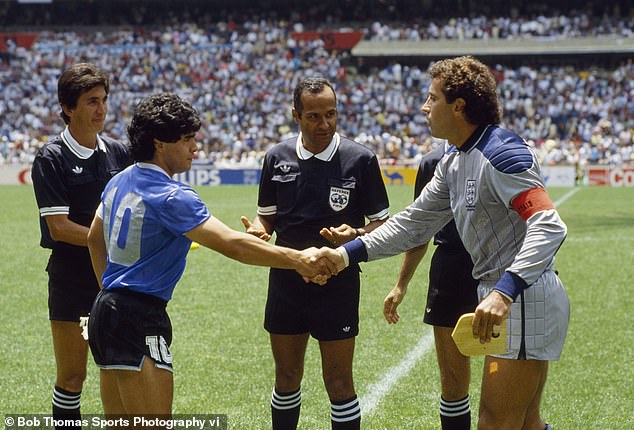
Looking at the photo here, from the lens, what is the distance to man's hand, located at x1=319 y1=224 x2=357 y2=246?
188 inches

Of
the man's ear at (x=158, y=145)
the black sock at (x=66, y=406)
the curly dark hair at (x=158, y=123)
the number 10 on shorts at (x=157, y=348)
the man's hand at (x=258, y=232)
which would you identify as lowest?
the black sock at (x=66, y=406)

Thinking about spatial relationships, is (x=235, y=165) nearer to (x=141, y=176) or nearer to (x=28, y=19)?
(x=28, y=19)

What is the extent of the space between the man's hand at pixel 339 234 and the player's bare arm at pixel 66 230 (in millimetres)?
1361

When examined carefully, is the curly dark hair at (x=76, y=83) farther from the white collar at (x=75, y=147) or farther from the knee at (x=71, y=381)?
the knee at (x=71, y=381)

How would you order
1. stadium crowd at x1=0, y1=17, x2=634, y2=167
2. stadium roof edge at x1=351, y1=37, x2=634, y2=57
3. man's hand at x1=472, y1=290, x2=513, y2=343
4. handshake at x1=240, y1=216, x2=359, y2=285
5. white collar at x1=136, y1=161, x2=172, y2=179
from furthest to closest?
stadium roof edge at x1=351, y1=37, x2=634, y2=57 → stadium crowd at x1=0, y1=17, x2=634, y2=167 → handshake at x1=240, y1=216, x2=359, y2=285 → white collar at x1=136, y1=161, x2=172, y2=179 → man's hand at x1=472, y1=290, x2=513, y2=343

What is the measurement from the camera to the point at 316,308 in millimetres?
5012

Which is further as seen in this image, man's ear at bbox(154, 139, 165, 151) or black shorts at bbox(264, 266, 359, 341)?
black shorts at bbox(264, 266, 359, 341)

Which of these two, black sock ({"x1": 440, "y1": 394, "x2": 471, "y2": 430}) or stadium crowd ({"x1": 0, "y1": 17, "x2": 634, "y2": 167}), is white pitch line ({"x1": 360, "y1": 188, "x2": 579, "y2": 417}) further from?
stadium crowd ({"x1": 0, "y1": 17, "x2": 634, "y2": 167})

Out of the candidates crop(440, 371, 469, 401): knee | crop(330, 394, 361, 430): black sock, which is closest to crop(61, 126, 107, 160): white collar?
crop(330, 394, 361, 430): black sock

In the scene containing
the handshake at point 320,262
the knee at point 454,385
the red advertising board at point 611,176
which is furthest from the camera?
the red advertising board at point 611,176

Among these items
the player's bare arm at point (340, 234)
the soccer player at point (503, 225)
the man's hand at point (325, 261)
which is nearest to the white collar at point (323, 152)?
the player's bare arm at point (340, 234)

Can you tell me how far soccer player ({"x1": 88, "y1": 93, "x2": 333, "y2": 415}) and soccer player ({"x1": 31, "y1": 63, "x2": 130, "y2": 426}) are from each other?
113 centimetres

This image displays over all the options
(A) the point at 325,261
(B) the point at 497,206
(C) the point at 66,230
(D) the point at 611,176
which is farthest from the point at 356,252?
(D) the point at 611,176

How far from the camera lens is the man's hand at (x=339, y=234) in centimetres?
479
